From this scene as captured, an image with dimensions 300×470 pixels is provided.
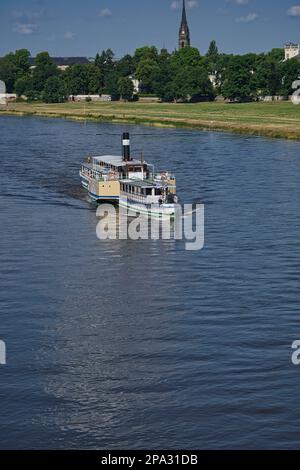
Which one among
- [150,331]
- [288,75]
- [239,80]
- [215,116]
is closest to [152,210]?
[150,331]

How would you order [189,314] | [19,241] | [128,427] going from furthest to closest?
[19,241], [189,314], [128,427]

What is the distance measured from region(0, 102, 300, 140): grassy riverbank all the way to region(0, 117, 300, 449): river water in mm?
64006

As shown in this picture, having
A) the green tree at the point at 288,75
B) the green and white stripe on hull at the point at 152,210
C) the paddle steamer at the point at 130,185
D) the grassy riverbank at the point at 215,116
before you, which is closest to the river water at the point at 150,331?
the paddle steamer at the point at 130,185

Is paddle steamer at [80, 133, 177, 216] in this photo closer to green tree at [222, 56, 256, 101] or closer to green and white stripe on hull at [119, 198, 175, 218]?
green and white stripe on hull at [119, 198, 175, 218]

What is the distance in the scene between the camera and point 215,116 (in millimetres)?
154125

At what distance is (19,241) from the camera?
49.1 meters

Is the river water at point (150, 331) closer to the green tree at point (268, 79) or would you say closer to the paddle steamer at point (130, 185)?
the paddle steamer at point (130, 185)

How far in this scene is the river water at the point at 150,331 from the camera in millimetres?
25844

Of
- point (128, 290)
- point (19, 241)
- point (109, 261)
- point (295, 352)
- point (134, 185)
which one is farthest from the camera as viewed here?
point (134, 185)

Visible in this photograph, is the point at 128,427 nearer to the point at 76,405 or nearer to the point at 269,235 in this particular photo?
the point at 76,405

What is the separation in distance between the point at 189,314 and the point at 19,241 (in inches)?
664
